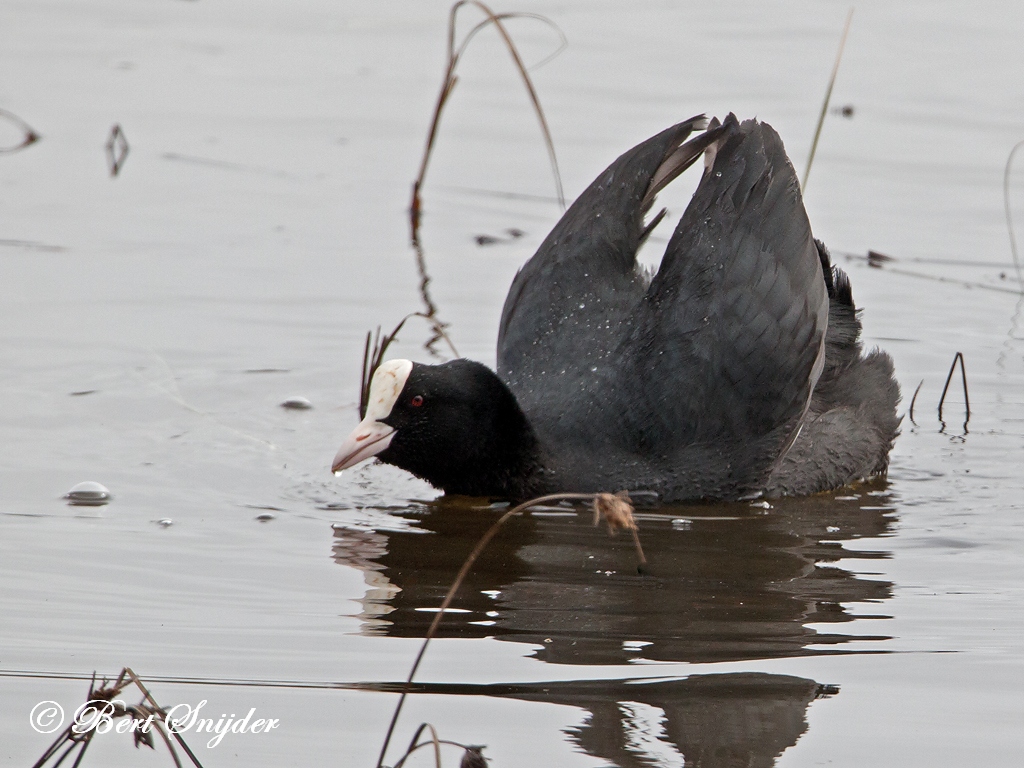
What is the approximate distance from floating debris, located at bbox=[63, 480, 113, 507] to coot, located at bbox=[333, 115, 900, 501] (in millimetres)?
768

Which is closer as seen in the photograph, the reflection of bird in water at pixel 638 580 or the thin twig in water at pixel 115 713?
the thin twig in water at pixel 115 713

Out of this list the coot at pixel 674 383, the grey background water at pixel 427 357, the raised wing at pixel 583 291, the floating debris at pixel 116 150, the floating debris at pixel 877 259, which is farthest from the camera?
the floating debris at pixel 116 150

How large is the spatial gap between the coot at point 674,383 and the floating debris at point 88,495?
768mm

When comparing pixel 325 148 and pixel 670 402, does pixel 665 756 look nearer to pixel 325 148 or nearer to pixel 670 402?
pixel 670 402

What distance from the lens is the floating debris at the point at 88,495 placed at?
5.15m

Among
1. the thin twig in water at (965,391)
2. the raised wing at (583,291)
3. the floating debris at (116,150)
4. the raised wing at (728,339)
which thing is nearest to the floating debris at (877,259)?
the thin twig in water at (965,391)

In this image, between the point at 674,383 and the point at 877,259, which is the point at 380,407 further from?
the point at 877,259

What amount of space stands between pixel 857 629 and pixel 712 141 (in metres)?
2.26

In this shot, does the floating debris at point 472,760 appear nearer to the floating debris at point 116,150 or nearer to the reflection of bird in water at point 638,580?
the reflection of bird in water at point 638,580

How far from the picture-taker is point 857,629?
4309 millimetres

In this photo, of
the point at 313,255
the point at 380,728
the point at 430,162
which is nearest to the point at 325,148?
the point at 430,162

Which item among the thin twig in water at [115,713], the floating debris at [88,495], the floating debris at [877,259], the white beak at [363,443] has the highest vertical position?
the floating debris at [877,259]

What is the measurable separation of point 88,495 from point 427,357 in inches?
69.3

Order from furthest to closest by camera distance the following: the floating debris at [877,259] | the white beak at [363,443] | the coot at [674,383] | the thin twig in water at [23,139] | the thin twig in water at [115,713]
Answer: the thin twig in water at [23,139] → the floating debris at [877,259] → the coot at [674,383] → the white beak at [363,443] → the thin twig in water at [115,713]
